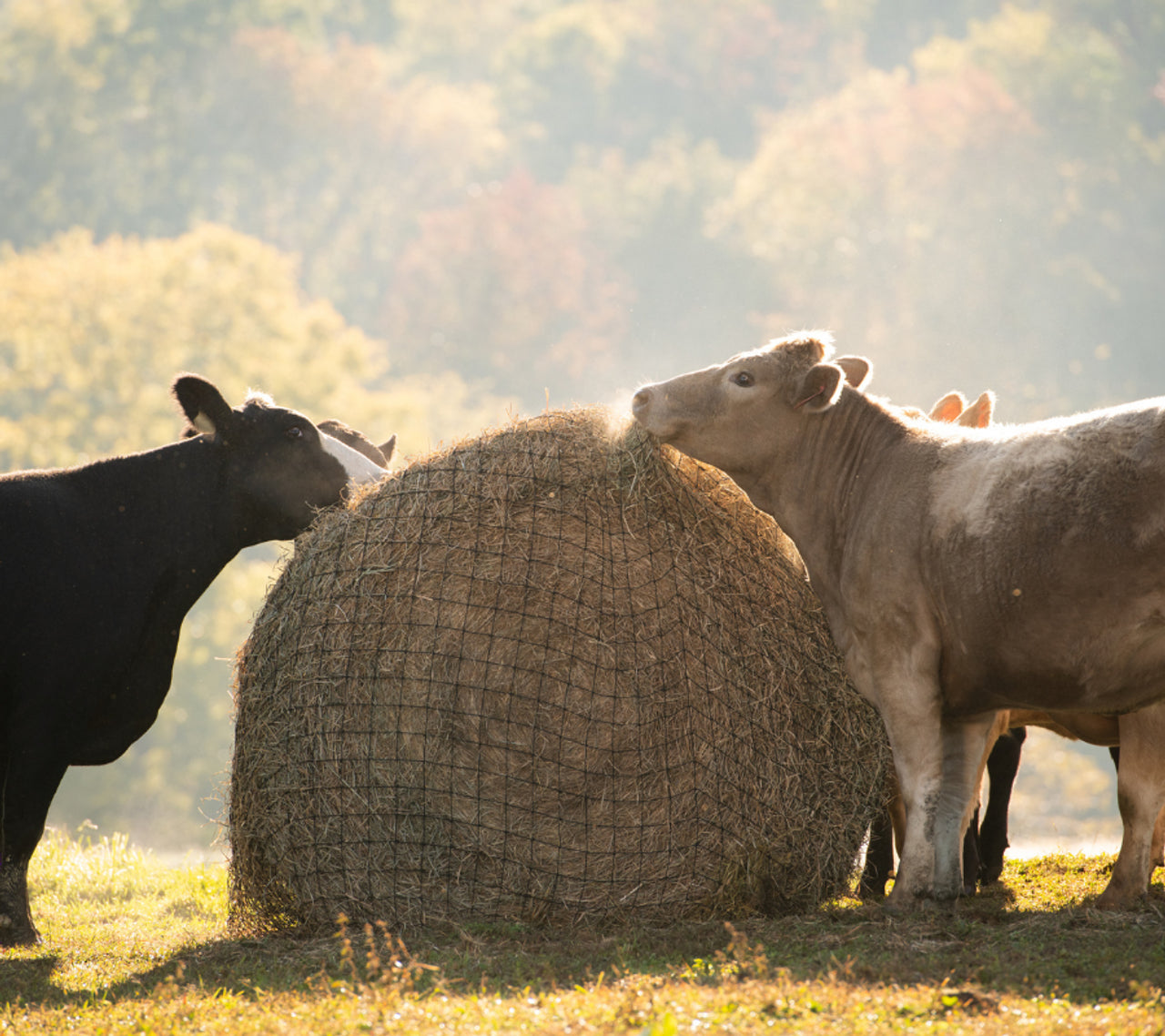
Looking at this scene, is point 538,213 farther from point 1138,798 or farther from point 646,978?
point 646,978

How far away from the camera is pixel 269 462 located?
25.9ft

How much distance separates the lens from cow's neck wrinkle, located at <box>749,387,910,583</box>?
22.6ft

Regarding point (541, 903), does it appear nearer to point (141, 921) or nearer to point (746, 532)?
point (746, 532)

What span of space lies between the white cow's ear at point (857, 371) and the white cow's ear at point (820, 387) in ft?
1.56

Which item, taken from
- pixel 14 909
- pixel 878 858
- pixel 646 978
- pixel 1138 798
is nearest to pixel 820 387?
pixel 1138 798

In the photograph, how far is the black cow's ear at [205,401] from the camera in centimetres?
779

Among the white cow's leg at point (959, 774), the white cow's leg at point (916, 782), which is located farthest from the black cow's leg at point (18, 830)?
the white cow's leg at point (959, 774)

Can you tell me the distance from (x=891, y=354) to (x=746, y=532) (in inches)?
1701

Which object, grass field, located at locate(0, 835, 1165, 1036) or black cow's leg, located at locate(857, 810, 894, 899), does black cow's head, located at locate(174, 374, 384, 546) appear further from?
black cow's leg, located at locate(857, 810, 894, 899)

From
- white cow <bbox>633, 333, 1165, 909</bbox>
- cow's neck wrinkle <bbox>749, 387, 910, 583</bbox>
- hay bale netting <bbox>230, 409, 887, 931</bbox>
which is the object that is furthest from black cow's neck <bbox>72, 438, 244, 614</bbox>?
cow's neck wrinkle <bbox>749, 387, 910, 583</bbox>

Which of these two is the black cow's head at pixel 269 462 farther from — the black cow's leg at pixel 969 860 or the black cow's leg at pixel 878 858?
the black cow's leg at pixel 969 860

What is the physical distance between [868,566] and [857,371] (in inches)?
55.4

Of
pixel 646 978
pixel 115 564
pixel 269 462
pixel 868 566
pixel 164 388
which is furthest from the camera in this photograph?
pixel 164 388

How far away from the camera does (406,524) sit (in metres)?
6.73
